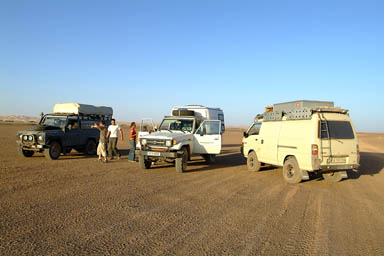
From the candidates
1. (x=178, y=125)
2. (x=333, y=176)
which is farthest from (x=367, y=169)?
(x=178, y=125)

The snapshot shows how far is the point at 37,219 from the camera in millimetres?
4891

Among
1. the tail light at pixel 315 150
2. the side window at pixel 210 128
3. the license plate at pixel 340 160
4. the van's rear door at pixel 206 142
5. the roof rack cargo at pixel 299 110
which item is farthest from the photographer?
the side window at pixel 210 128

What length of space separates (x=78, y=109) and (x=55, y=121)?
3.92 feet

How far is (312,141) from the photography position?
7758mm

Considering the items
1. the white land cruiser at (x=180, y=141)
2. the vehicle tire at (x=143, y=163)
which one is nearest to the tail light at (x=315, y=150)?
the white land cruiser at (x=180, y=141)

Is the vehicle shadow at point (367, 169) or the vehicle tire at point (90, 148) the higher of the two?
the vehicle tire at point (90, 148)

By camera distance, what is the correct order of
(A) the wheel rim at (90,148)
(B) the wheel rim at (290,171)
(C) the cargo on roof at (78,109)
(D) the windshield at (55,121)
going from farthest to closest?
(A) the wheel rim at (90,148), (C) the cargo on roof at (78,109), (D) the windshield at (55,121), (B) the wheel rim at (290,171)

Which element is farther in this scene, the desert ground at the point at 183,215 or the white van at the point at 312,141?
the white van at the point at 312,141

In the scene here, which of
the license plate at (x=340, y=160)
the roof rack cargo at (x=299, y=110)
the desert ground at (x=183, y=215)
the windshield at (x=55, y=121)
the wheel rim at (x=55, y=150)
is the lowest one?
the desert ground at (x=183, y=215)

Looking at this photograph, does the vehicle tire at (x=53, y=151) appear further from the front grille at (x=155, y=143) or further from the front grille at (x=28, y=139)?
the front grille at (x=155, y=143)

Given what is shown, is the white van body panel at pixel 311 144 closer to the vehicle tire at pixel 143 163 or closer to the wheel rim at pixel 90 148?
the vehicle tire at pixel 143 163

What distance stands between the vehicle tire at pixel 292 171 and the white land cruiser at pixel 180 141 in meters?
3.21

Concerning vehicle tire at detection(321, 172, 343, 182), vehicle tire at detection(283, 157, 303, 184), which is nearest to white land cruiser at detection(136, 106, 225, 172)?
vehicle tire at detection(283, 157, 303, 184)

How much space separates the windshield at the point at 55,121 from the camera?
1297cm
